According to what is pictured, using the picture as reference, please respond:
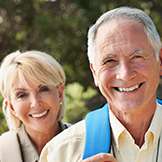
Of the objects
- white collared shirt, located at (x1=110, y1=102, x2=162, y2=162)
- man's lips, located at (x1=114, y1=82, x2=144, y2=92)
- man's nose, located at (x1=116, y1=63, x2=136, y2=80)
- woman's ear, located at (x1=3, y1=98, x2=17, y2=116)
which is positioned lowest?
woman's ear, located at (x1=3, y1=98, x2=17, y2=116)

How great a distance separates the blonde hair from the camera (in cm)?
345

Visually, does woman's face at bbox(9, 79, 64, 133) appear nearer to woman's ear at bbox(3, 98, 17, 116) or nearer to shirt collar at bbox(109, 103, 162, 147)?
woman's ear at bbox(3, 98, 17, 116)

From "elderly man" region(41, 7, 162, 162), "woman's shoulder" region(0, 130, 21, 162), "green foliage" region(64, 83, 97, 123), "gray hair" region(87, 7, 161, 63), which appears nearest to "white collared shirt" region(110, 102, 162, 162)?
"elderly man" region(41, 7, 162, 162)

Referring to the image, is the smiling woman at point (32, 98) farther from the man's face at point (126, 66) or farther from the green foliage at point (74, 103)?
the green foliage at point (74, 103)

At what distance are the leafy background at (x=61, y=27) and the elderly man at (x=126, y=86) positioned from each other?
15.0 ft

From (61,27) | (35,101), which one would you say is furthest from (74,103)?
(35,101)

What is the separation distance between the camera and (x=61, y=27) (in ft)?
24.0

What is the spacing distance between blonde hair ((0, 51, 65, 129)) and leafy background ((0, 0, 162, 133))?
3307mm

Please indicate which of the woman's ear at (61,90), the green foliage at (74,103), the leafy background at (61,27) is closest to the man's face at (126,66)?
the woman's ear at (61,90)

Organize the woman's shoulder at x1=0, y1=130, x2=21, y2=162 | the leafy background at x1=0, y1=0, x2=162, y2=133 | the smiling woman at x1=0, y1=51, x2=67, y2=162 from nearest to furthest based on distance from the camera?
1. the woman's shoulder at x1=0, y1=130, x2=21, y2=162
2. the smiling woman at x1=0, y1=51, x2=67, y2=162
3. the leafy background at x1=0, y1=0, x2=162, y2=133

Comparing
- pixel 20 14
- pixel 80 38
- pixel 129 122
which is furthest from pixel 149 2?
pixel 129 122

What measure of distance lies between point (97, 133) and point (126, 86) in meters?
0.21

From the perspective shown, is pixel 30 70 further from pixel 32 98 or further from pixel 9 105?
pixel 9 105

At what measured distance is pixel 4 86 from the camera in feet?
11.5
